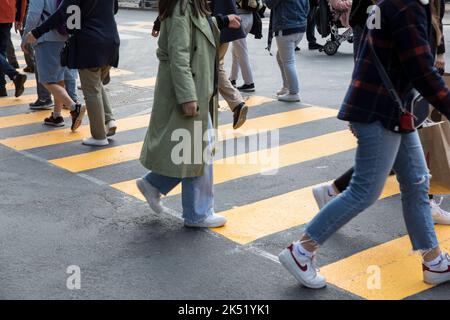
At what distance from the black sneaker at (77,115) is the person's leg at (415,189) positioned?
16.1 feet

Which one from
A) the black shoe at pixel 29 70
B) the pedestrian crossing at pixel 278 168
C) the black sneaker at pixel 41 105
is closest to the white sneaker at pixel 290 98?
the pedestrian crossing at pixel 278 168

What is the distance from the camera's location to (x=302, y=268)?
14.6ft

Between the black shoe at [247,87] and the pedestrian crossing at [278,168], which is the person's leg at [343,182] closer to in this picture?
the pedestrian crossing at [278,168]

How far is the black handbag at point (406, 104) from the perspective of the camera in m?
4.05

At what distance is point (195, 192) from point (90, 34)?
283 centimetres

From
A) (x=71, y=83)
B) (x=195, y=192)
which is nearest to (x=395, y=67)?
(x=195, y=192)

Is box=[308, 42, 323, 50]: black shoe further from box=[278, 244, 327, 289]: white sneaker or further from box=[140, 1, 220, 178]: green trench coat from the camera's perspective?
box=[278, 244, 327, 289]: white sneaker

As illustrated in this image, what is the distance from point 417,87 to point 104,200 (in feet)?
10.2

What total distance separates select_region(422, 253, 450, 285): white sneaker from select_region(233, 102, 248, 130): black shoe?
4206 mm

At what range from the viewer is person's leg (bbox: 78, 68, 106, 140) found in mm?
7762

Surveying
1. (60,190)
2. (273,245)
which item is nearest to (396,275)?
(273,245)

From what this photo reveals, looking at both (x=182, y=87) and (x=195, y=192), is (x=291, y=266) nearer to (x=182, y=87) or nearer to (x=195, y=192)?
(x=195, y=192)

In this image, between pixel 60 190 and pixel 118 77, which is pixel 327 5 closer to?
pixel 118 77
